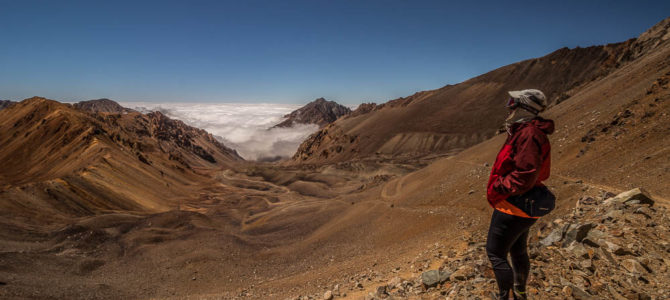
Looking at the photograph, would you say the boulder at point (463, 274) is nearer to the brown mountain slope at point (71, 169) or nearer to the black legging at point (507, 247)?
the black legging at point (507, 247)

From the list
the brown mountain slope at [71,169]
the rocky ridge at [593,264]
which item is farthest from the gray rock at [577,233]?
the brown mountain slope at [71,169]

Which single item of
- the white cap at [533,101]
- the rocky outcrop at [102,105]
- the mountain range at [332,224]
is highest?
the rocky outcrop at [102,105]

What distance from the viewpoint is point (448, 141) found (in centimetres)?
6750

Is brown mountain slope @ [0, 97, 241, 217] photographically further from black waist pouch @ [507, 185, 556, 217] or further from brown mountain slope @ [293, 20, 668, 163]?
brown mountain slope @ [293, 20, 668, 163]

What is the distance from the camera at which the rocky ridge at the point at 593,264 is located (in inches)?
168

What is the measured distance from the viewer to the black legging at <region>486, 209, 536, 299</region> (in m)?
3.39

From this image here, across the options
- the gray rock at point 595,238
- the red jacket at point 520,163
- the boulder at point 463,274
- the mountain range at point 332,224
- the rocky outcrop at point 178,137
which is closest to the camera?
the red jacket at point 520,163

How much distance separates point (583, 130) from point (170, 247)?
2054 cm

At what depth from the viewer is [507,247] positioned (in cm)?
348

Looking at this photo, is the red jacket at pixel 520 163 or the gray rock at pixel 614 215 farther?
the gray rock at pixel 614 215

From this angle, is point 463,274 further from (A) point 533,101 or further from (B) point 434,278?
(A) point 533,101

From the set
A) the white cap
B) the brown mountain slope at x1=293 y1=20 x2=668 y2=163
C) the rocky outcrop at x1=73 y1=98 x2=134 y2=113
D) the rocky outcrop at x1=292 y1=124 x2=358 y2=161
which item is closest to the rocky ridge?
the white cap

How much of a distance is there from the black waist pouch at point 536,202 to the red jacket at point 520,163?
55mm

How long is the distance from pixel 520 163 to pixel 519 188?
231mm
